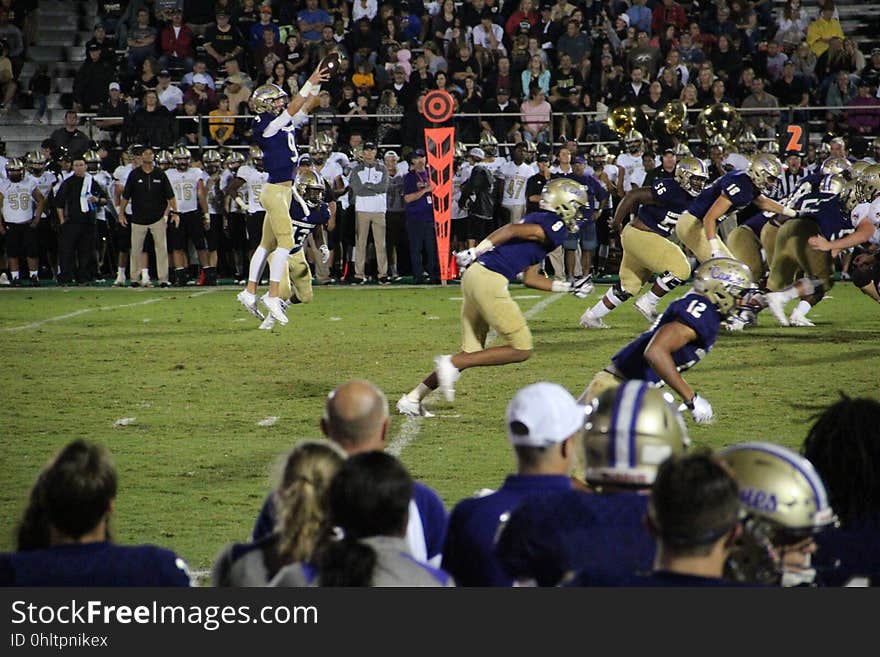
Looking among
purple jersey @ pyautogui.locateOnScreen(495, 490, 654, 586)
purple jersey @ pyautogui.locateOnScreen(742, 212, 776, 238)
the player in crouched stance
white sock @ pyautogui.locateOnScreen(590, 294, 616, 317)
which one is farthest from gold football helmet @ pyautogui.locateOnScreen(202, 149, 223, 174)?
purple jersey @ pyautogui.locateOnScreen(495, 490, 654, 586)

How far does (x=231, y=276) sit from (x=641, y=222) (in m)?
8.76

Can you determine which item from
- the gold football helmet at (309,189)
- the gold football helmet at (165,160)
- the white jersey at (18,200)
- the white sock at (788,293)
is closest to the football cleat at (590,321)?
the white sock at (788,293)

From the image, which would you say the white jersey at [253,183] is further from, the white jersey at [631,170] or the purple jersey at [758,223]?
the purple jersey at [758,223]

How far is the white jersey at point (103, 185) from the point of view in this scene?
18.9 metres

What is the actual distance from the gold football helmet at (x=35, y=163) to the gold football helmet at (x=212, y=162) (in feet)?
7.95

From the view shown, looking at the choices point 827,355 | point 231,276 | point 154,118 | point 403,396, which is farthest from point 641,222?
point 154,118

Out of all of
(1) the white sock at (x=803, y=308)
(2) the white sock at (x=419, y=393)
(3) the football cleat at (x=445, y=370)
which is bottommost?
(1) the white sock at (x=803, y=308)

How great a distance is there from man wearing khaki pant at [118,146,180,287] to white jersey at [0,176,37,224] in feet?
4.75

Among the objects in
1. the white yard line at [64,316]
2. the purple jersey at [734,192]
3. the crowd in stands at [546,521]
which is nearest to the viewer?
the crowd in stands at [546,521]

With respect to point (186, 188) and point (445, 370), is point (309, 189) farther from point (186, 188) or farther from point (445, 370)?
point (445, 370)

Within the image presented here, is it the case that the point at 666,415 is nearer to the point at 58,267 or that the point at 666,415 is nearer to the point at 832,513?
the point at 832,513

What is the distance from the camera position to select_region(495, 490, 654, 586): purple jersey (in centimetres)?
320

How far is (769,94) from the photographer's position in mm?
20500

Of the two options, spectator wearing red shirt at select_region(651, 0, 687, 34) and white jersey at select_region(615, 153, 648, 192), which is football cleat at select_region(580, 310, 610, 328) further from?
spectator wearing red shirt at select_region(651, 0, 687, 34)
